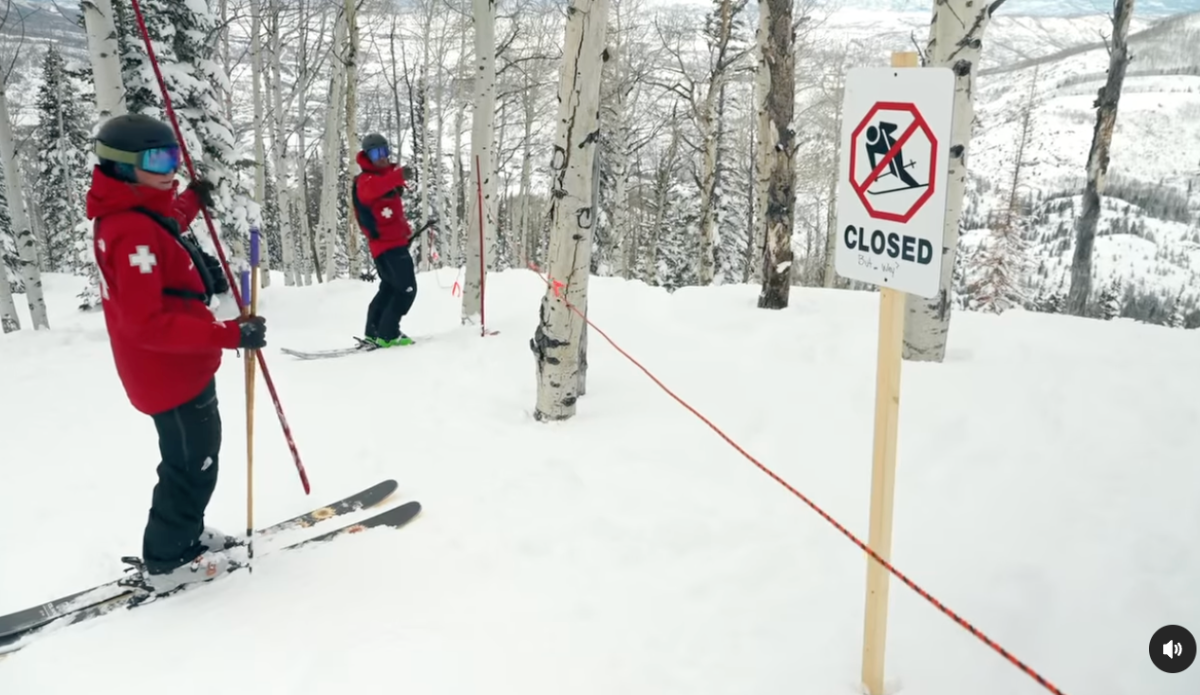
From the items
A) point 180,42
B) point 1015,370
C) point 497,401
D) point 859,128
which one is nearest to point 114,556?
point 497,401

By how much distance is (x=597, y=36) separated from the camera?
445 cm

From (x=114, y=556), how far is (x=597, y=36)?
4.16 meters

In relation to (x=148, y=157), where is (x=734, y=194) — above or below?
above

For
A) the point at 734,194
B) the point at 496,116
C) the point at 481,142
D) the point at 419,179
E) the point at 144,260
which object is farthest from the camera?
the point at 734,194

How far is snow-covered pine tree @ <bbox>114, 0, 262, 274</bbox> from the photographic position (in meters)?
11.7

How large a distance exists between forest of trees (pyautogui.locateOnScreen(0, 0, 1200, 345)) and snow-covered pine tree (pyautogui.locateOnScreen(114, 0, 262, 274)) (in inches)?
1.4

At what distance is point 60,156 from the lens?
3033cm

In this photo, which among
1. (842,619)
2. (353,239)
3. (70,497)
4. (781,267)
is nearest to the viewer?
(842,619)

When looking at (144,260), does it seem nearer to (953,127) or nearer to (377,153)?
(377,153)

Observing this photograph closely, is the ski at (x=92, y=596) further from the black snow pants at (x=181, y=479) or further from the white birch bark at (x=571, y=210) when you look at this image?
the white birch bark at (x=571, y=210)

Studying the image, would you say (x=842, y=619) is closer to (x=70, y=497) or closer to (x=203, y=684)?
(x=203, y=684)

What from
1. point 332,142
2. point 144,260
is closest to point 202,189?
point 144,260

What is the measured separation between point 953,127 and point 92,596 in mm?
5922

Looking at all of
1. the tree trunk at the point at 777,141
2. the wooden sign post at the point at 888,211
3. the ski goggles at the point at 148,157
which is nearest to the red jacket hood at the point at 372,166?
the tree trunk at the point at 777,141
